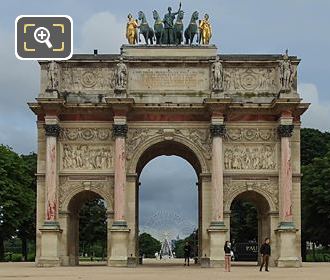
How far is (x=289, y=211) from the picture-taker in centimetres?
3556

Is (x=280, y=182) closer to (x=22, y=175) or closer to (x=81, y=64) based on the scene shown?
(x=81, y=64)

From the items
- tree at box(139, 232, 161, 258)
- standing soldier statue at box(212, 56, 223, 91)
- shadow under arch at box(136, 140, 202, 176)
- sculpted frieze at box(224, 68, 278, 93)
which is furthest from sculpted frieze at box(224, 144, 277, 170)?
tree at box(139, 232, 161, 258)

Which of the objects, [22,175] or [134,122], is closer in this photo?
[134,122]

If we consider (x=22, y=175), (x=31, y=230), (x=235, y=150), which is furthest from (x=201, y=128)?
(x=31, y=230)

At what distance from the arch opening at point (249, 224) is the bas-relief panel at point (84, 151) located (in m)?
7.38

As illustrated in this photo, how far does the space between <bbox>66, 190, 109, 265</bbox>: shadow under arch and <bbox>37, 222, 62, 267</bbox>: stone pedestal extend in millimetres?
1363

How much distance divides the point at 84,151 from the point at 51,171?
7.36 ft

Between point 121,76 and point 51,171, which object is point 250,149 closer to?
point 121,76

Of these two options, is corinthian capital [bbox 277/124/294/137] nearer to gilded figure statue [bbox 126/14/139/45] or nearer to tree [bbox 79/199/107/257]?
gilded figure statue [bbox 126/14/139/45]

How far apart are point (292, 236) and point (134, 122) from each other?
10.2 m

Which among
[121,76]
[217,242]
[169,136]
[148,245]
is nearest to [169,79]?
[121,76]

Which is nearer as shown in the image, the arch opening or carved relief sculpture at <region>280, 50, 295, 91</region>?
carved relief sculpture at <region>280, 50, 295, 91</region>

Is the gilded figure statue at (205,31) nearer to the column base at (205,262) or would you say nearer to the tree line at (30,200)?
the column base at (205,262)

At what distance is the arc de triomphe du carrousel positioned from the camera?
1416 inches
